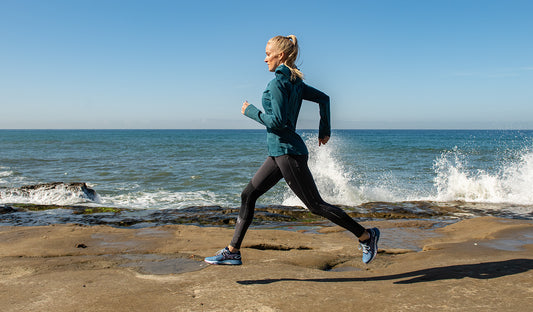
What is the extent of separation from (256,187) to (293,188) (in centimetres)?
35

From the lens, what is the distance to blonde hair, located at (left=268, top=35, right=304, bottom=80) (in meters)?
3.18

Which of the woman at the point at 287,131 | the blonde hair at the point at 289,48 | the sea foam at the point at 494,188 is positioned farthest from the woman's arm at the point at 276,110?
the sea foam at the point at 494,188

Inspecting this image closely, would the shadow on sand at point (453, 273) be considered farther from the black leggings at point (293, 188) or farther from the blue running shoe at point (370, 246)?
the black leggings at point (293, 188)

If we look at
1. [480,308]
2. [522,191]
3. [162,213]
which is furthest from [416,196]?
[480,308]

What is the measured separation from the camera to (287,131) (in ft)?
10.3

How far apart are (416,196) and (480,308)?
1012 centimetres

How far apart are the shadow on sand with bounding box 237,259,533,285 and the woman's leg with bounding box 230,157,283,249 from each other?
1.71 ft

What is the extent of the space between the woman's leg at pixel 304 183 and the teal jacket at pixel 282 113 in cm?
6

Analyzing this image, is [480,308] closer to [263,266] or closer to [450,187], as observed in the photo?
[263,266]

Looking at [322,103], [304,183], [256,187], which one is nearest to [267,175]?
[256,187]

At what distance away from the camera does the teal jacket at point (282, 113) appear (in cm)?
305

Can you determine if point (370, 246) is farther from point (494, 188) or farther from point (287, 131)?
point (494, 188)

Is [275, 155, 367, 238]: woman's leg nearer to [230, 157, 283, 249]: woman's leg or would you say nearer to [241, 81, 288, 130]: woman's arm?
[230, 157, 283, 249]: woman's leg

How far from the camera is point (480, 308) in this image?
2.58 metres
